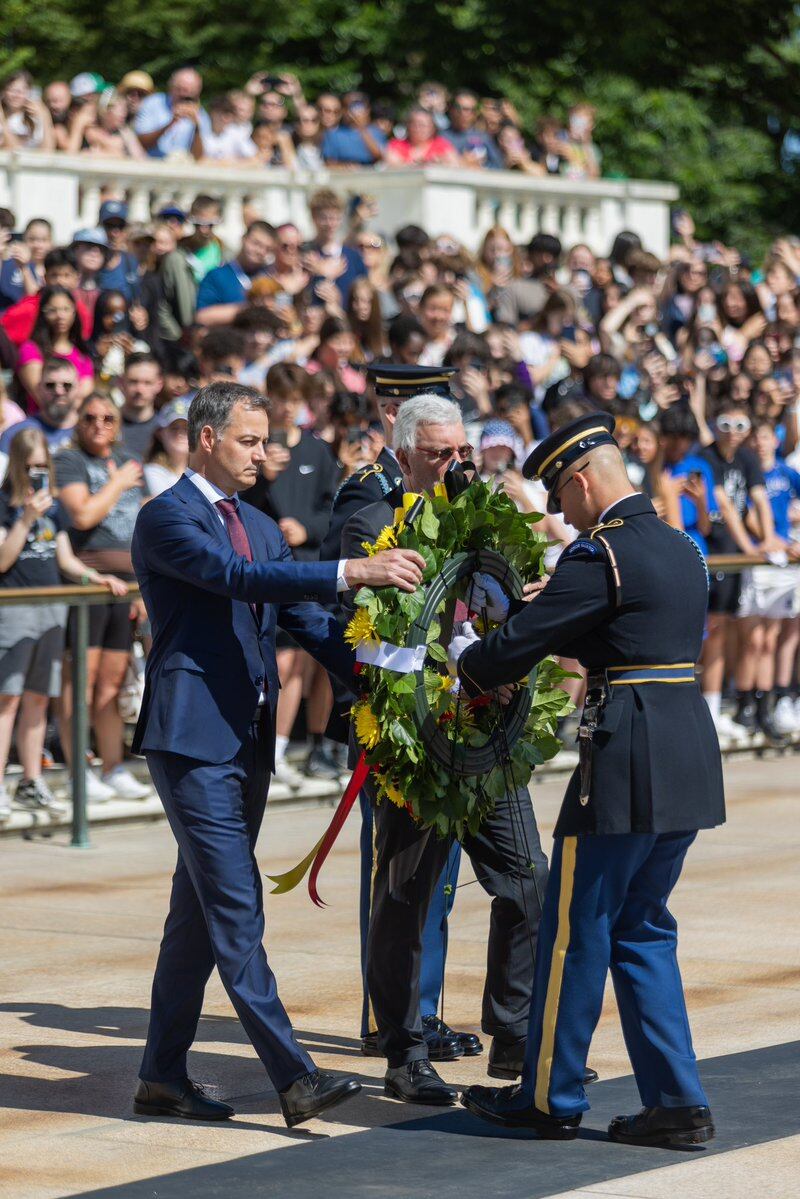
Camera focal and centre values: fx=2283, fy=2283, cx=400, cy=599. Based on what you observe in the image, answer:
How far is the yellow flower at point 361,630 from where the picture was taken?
6.63 m

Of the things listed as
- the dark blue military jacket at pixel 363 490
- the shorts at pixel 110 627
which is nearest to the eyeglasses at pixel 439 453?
the dark blue military jacket at pixel 363 490

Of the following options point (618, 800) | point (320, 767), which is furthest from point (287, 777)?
point (618, 800)

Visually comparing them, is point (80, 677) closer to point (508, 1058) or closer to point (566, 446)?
point (508, 1058)

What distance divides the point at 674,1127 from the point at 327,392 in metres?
7.88

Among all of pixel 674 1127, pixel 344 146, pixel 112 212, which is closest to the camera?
pixel 674 1127

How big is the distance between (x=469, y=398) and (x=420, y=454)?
8.18 m

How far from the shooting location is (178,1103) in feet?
22.0

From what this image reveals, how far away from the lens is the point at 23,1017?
8.02m

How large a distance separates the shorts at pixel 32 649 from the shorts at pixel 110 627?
0.63 feet

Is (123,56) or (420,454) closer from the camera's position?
(420,454)

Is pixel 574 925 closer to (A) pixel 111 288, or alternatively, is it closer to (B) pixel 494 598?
(B) pixel 494 598

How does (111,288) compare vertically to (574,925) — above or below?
above

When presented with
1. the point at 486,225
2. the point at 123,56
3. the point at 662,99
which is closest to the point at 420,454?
the point at 486,225

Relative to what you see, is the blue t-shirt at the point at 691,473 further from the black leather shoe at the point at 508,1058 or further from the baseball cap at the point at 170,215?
the black leather shoe at the point at 508,1058
